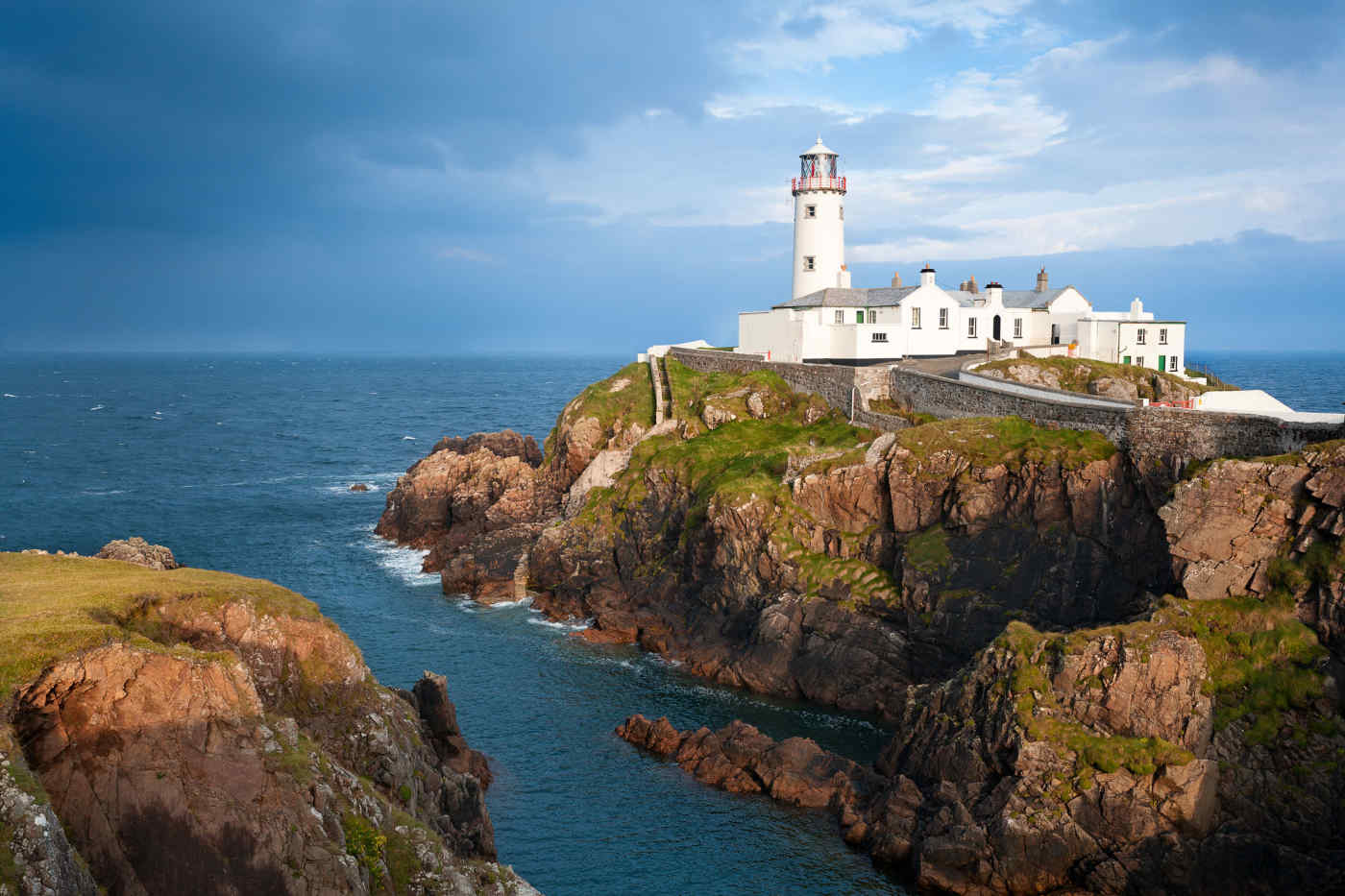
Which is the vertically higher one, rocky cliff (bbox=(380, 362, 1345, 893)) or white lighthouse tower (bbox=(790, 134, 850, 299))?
white lighthouse tower (bbox=(790, 134, 850, 299))

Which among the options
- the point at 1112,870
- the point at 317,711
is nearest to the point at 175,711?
the point at 317,711

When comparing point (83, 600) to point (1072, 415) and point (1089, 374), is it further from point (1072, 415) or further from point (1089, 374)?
point (1089, 374)

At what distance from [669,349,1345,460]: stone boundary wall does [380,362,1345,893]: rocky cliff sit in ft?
3.38

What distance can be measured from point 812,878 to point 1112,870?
8369 millimetres

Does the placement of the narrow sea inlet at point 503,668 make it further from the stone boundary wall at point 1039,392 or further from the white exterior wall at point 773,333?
the white exterior wall at point 773,333

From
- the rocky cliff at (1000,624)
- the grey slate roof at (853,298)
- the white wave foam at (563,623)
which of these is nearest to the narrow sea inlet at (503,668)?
the white wave foam at (563,623)

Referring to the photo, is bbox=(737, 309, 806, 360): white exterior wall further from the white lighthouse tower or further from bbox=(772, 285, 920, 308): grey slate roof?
the white lighthouse tower

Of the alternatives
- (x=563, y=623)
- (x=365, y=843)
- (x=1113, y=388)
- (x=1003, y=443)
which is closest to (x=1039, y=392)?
(x=1003, y=443)

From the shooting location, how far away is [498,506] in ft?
225

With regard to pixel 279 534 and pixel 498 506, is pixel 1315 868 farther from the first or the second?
pixel 279 534

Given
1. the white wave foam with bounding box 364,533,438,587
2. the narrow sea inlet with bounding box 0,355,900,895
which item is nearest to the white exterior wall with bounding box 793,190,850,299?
the white wave foam with bounding box 364,533,438,587

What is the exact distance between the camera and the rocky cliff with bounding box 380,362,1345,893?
30953mm

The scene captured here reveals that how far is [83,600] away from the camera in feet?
85.8

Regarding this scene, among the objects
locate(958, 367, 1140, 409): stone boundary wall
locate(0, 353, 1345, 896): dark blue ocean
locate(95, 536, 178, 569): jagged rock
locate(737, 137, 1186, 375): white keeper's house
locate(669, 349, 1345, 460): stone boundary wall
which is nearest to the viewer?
locate(0, 353, 1345, 896): dark blue ocean
